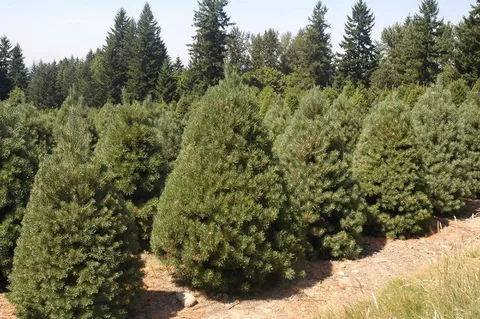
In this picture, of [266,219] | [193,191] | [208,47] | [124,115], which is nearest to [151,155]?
[124,115]

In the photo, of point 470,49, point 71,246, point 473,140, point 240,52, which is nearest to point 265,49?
point 240,52

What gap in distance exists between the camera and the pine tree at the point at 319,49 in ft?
174

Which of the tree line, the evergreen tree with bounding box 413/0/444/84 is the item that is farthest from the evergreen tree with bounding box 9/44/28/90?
the evergreen tree with bounding box 413/0/444/84

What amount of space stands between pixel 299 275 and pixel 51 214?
3382 millimetres

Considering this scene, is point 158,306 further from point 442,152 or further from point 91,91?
point 91,91

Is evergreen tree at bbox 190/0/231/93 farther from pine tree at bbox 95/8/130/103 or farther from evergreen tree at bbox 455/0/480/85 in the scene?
evergreen tree at bbox 455/0/480/85

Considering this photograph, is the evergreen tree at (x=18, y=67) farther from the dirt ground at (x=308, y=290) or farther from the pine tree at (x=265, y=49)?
the dirt ground at (x=308, y=290)

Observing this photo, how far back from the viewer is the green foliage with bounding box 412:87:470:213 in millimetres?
9305

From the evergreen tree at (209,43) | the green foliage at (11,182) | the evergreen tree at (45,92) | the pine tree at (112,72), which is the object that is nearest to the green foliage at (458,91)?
the green foliage at (11,182)

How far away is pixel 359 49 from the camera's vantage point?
49.0 m

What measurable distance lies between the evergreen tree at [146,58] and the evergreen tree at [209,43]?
6.31m

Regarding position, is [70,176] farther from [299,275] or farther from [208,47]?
[208,47]

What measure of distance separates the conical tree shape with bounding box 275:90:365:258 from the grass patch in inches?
92.8

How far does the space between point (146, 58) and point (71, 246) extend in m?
53.2
